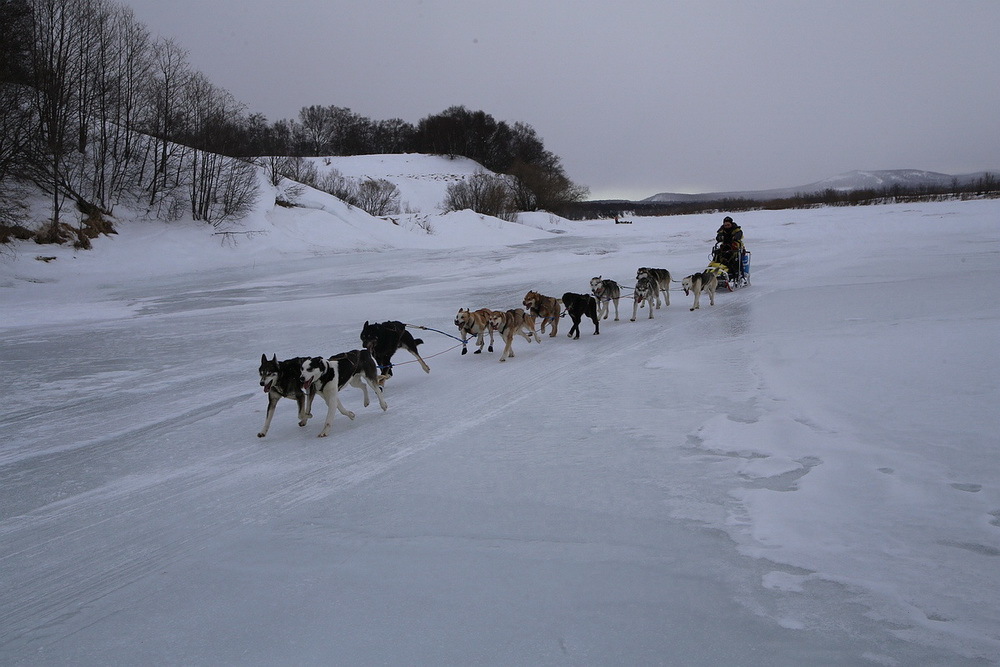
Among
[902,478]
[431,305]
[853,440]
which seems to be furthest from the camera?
[431,305]

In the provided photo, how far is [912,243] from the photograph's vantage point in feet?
72.5

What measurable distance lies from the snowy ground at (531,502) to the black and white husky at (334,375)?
30 cm

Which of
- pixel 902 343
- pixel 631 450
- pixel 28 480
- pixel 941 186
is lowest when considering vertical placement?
Answer: pixel 28 480

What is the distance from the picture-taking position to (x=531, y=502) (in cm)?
391

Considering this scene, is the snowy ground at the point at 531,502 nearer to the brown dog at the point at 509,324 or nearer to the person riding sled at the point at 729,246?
the brown dog at the point at 509,324

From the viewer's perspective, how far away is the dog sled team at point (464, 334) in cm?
543

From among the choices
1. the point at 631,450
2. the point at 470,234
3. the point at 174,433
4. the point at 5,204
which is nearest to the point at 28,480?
the point at 174,433

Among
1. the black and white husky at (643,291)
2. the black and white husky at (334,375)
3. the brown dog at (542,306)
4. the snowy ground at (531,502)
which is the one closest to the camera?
the snowy ground at (531,502)

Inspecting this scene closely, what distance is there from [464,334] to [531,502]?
4.64 m

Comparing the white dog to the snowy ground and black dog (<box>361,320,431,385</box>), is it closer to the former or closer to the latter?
the snowy ground

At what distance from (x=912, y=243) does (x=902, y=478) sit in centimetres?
2224

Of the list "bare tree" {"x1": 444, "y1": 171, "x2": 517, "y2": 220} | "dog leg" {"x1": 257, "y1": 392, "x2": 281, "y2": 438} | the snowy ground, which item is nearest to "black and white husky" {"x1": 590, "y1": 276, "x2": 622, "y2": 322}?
the snowy ground

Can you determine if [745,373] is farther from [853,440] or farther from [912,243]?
[912,243]

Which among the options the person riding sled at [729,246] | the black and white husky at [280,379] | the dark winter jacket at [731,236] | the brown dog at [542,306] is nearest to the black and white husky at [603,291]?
the brown dog at [542,306]
